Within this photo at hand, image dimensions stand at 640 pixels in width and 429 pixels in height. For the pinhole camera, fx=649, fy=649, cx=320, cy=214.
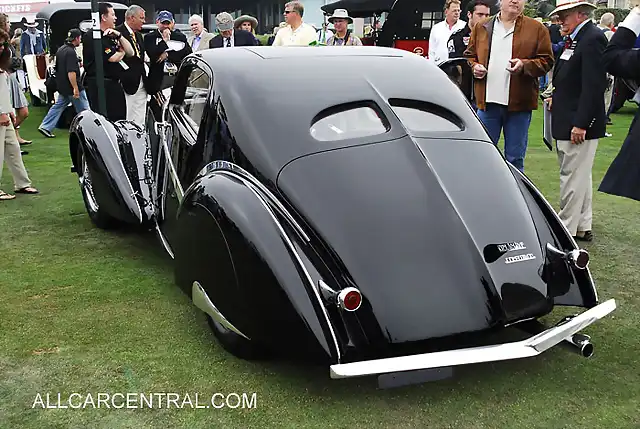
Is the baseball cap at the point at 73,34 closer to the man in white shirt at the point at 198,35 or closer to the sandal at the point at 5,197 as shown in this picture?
the man in white shirt at the point at 198,35

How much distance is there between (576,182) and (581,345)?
265cm

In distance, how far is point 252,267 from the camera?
282cm

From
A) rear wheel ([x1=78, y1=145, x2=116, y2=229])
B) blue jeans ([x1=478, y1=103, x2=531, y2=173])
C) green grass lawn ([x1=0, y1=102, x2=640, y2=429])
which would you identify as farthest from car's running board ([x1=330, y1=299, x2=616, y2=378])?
rear wheel ([x1=78, y1=145, x2=116, y2=229])

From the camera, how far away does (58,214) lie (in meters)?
6.08

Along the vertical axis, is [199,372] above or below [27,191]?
above

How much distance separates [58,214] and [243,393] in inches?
152

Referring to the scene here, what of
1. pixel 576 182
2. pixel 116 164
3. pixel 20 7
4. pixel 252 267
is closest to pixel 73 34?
pixel 116 164

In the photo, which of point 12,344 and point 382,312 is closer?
point 382,312

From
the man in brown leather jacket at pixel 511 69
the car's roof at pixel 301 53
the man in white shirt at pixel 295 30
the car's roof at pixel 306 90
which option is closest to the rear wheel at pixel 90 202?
the car's roof at pixel 301 53

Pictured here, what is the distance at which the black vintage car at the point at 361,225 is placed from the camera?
8.79ft

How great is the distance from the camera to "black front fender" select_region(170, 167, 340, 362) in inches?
106

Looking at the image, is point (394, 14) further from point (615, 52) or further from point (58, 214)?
point (615, 52)

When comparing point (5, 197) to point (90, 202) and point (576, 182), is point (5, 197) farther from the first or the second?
point (576, 182)

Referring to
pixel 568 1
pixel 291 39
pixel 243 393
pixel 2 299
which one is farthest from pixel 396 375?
Result: pixel 291 39
